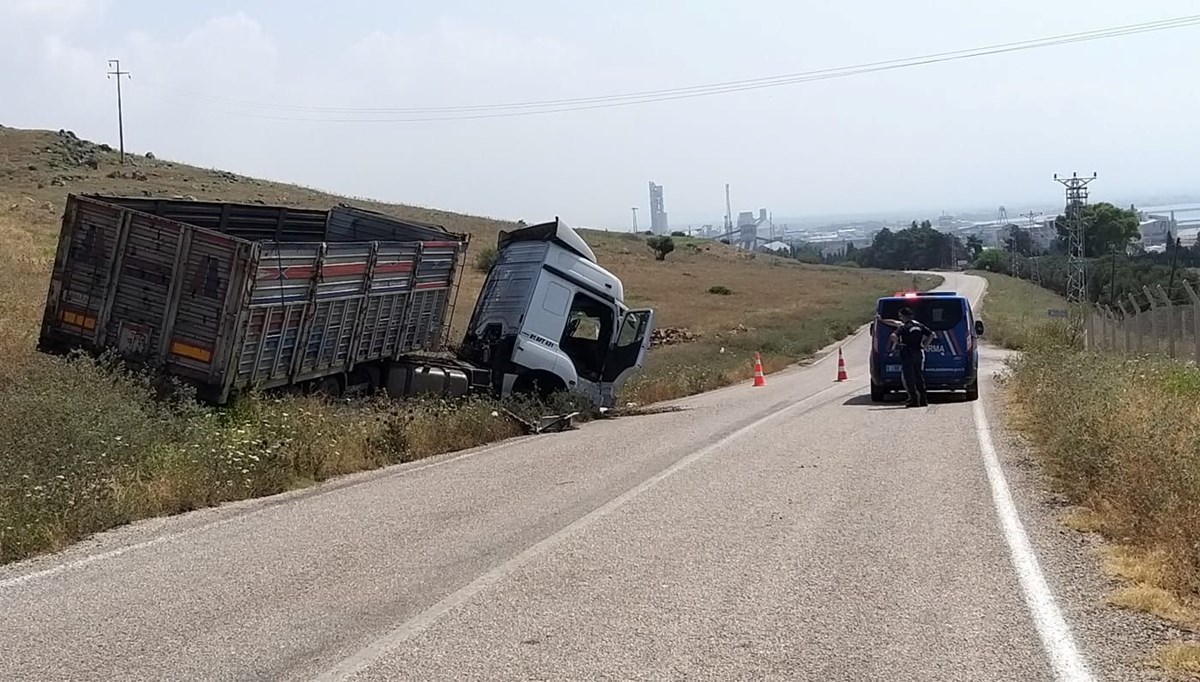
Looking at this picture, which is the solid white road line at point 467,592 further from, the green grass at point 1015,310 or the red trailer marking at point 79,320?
the green grass at point 1015,310

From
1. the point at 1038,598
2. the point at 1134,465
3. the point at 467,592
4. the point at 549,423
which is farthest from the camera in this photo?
the point at 549,423

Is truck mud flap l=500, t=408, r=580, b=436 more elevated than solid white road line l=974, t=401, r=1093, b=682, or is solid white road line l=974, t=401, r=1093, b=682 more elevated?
solid white road line l=974, t=401, r=1093, b=682

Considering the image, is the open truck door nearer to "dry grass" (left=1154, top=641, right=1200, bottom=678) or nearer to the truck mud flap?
the truck mud flap

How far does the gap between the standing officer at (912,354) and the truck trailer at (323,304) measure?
433cm

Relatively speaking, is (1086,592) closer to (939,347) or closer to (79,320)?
(79,320)

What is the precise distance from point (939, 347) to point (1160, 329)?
4.29 metres

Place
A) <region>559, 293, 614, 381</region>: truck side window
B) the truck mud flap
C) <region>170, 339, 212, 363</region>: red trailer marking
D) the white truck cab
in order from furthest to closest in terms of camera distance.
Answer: <region>559, 293, 614, 381</region>: truck side window, the white truck cab, the truck mud flap, <region>170, 339, 212, 363</region>: red trailer marking

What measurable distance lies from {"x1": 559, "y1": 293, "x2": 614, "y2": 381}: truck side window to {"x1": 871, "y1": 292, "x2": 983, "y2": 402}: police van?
15.6 ft

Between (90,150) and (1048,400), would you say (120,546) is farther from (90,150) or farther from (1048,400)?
(90,150)

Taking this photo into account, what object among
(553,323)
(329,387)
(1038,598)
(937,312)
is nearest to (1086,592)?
(1038,598)

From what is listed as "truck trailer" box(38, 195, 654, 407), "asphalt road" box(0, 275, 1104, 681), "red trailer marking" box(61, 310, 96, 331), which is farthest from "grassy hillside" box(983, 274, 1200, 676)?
"red trailer marking" box(61, 310, 96, 331)

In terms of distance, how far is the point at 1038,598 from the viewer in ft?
23.2

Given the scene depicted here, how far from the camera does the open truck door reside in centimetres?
2198

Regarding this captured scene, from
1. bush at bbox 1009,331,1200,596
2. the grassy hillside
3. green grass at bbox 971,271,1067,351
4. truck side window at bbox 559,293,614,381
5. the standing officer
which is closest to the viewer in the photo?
the grassy hillside
